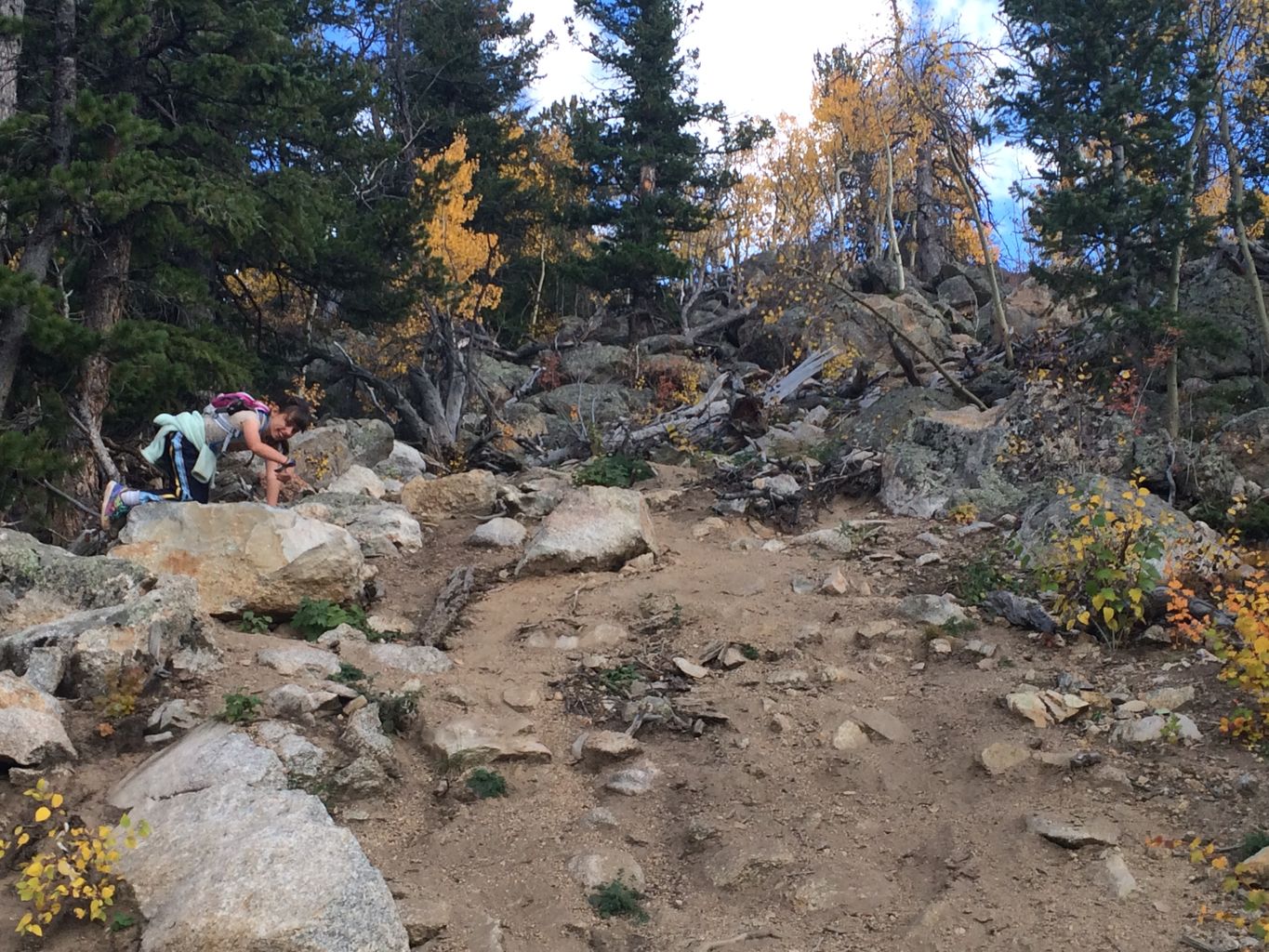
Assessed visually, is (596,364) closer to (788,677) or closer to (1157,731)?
(788,677)

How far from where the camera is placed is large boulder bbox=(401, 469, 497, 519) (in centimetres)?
978

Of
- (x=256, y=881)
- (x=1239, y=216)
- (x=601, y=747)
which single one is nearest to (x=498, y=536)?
(x=601, y=747)

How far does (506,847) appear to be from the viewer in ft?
13.8

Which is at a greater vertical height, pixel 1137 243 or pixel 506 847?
pixel 1137 243

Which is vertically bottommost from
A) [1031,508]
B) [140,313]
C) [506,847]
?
[506,847]

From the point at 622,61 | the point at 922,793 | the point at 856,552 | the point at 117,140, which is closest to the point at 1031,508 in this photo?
the point at 856,552

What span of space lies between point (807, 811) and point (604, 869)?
107cm

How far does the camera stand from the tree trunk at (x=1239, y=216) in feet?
38.3

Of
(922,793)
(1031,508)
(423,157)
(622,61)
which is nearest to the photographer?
(922,793)

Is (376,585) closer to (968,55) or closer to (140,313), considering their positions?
(140,313)

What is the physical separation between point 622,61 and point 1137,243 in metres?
16.2

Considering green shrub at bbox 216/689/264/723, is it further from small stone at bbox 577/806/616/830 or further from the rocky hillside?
small stone at bbox 577/806/616/830

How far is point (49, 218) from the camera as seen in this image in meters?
9.05

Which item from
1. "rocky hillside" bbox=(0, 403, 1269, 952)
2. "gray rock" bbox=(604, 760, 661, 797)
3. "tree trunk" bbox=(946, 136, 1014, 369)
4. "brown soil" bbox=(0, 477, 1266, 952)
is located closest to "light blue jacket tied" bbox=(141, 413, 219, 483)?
"rocky hillside" bbox=(0, 403, 1269, 952)
